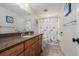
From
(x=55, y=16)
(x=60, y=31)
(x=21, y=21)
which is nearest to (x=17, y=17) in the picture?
(x=21, y=21)

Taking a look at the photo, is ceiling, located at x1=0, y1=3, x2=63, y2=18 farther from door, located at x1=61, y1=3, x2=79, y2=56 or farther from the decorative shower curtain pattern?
door, located at x1=61, y1=3, x2=79, y2=56

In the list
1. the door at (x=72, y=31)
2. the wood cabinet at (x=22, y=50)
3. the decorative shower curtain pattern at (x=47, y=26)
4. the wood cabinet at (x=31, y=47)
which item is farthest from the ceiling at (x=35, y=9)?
the wood cabinet at (x=22, y=50)

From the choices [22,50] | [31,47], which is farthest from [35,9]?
[22,50]

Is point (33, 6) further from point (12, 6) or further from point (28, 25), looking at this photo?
point (12, 6)

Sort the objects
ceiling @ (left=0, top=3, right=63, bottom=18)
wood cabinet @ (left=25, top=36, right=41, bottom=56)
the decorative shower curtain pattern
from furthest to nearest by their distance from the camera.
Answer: the decorative shower curtain pattern, ceiling @ (left=0, top=3, right=63, bottom=18), wood cabinet @ (left=25, top=36, right=41, bottom=56)

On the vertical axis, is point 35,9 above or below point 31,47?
above

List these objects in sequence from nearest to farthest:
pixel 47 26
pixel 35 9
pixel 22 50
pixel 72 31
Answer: pixel 22 50, pixel 72 31, pixel 35 9, pixel 47 26

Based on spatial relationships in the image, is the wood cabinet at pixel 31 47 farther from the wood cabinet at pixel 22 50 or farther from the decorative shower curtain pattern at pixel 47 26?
the decorative shower curtain pattern at pixel 47 26

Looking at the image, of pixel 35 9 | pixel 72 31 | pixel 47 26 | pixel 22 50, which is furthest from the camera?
pixel 47 26

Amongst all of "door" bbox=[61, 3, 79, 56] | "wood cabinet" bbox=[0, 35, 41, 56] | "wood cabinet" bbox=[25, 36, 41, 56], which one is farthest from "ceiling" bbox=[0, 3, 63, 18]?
"wood cabinet" bbox=[0, 35, 41, 56]

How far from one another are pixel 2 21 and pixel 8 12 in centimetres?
31

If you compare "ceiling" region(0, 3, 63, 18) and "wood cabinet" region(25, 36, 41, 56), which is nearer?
"wood cabinet" region(25, 36, 41, 56)

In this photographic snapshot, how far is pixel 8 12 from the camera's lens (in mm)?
2178

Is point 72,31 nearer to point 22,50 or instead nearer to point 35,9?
point 22,50
